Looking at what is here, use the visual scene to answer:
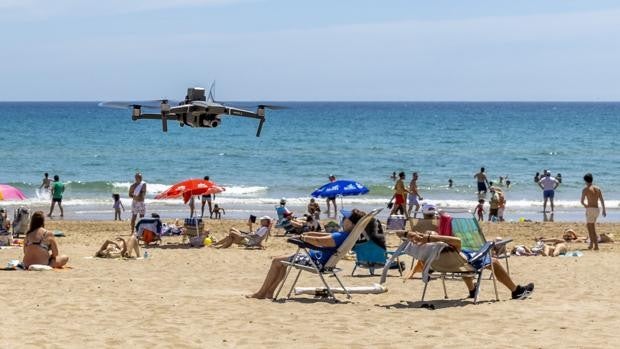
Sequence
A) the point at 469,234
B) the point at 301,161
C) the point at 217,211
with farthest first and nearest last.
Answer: the point at 301,161 < the point at 217,211 < the point at 469,234

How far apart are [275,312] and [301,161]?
141 ft

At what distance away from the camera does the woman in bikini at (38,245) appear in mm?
12039

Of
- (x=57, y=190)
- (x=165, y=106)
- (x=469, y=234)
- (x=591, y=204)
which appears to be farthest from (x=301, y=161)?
(x=469, y=234)

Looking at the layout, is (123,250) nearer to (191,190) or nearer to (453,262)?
(191,190)

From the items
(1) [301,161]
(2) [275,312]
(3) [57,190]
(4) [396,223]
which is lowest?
(2) [275,312]

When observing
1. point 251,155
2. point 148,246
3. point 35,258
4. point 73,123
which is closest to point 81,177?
point 251,155

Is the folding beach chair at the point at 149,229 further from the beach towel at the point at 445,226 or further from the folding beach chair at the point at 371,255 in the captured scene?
the beach towel at the point at 445,226

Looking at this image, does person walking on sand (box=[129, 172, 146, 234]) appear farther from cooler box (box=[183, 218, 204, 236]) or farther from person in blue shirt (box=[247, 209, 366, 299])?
person in blue shirt (box=[247, 209, 366, 299])

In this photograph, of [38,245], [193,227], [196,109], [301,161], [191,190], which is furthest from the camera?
[301,161]

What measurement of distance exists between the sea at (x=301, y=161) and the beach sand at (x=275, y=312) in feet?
9.45

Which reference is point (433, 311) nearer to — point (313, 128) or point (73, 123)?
point (313, 128)

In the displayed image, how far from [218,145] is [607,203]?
119 feet

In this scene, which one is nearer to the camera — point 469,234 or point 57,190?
point 469,234

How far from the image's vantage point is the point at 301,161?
52.1m
